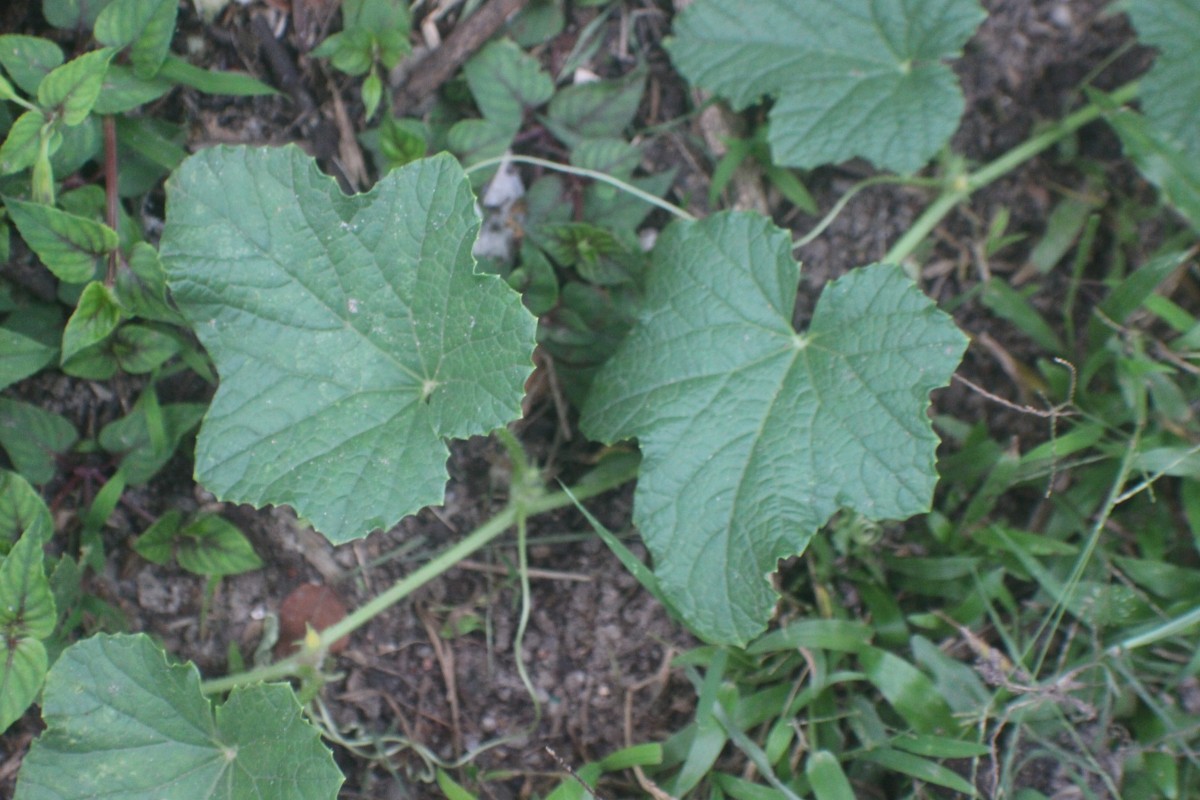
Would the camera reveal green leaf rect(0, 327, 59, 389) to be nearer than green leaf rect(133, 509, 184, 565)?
Yes

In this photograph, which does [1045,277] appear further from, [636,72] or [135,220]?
[135,220]

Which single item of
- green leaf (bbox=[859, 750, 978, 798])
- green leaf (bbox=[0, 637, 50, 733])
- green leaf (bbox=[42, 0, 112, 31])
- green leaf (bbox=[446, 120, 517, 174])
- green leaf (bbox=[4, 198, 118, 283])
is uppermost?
green leaf (bbox=[42, 0, 112, 31])

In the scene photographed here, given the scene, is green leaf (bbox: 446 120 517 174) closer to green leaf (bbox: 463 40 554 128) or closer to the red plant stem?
green leaf (bbox: 463 40 554 128)

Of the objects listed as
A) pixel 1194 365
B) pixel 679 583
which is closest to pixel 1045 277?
pixel 1194 365

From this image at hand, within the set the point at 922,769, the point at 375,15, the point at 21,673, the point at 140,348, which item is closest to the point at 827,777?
the point at 922,769

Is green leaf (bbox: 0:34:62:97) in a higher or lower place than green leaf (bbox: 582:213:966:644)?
higher

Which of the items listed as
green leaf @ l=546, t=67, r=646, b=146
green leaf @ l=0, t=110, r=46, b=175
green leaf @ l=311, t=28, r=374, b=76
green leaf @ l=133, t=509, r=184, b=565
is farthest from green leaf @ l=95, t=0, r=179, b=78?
green leaf @ l=133, t=509, r=184, b=565

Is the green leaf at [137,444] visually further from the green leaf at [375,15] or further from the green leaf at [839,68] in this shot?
the green leaf at [839,68]
